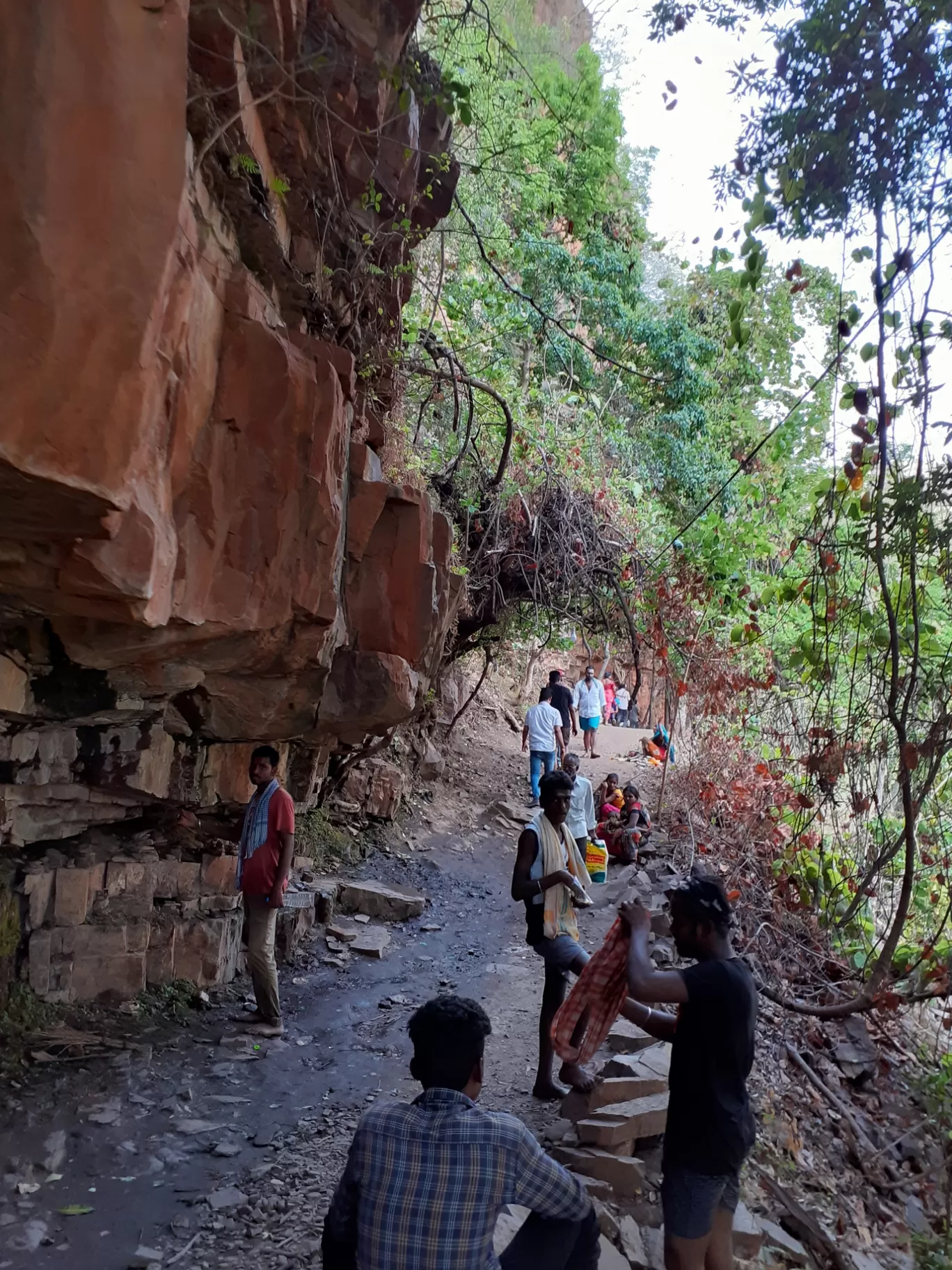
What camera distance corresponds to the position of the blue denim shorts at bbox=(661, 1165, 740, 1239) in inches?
106

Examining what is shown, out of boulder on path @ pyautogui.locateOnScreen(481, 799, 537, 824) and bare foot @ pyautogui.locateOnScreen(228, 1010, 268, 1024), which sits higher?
boulder on path @ pyautogui.locateOnScreen(481, 799, 537, 824)

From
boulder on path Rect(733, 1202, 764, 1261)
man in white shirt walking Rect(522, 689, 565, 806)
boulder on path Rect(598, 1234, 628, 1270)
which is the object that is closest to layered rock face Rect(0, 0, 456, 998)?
boulder on path Rect(598, 1234, 628, 1270)

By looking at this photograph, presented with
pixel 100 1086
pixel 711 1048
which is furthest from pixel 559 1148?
pixel 100 1086

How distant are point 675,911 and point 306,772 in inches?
200

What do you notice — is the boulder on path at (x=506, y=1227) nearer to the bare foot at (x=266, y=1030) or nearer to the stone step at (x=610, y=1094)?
the stone step at (x=610, y=1094)

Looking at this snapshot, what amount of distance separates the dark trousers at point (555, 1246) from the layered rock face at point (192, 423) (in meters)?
2.38

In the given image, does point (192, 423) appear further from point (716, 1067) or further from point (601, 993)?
point (716, 1067)

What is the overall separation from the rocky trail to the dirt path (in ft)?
0.03

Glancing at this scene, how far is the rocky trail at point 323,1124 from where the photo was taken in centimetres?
355

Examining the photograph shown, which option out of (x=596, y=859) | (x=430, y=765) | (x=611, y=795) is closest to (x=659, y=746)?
(x=611, y=795)

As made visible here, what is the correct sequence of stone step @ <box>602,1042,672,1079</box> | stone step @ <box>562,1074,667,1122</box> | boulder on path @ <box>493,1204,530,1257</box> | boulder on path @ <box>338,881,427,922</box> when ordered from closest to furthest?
boulder on path @ <box>493,1204,530,1257</box> < stone step @ <box>562,1074,667,1122</box> < stone step @ <box>602,1042,672,1079</box> < boulder on path @ <box>338,881,427,922</box>

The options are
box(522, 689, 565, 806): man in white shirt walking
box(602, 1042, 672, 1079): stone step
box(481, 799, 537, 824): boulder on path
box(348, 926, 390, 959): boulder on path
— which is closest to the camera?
box(602, 1042, 672, 1079): stone step

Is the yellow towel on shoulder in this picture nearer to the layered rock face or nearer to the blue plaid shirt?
the layered rock face

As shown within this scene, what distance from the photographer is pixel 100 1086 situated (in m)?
4.58
